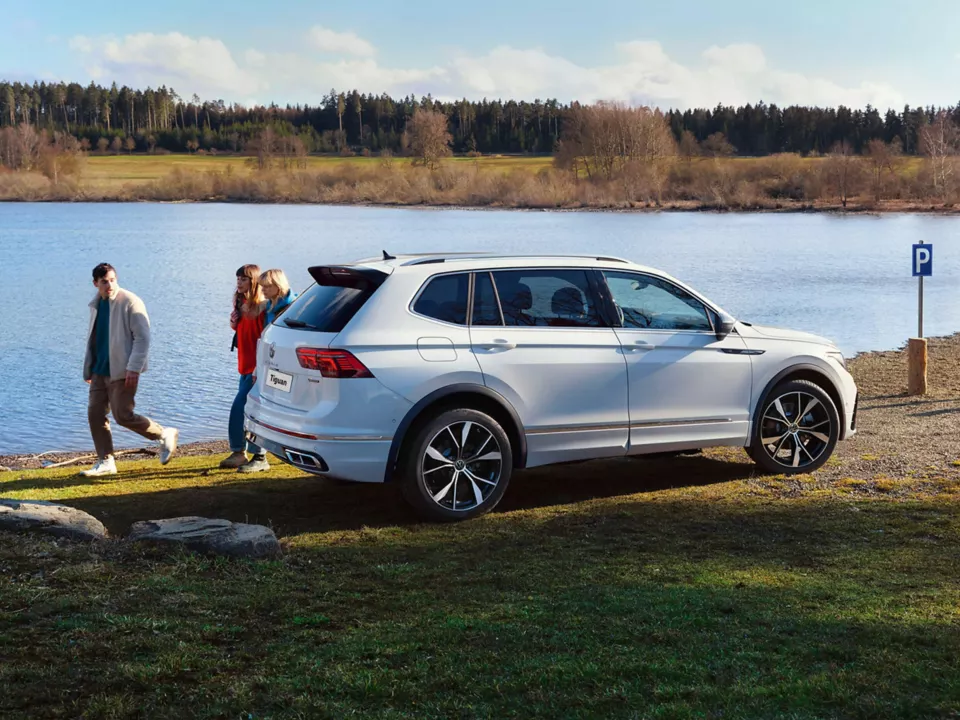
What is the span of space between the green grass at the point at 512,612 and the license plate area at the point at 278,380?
95cm

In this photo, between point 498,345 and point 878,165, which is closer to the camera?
point 498,345

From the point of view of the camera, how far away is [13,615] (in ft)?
16.9

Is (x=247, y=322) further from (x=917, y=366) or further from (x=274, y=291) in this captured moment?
(x=917, y=366)

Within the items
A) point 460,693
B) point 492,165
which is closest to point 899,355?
point 460,693

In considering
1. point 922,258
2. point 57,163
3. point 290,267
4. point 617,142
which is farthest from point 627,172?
point 922,258

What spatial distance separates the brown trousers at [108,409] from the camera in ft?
32.2

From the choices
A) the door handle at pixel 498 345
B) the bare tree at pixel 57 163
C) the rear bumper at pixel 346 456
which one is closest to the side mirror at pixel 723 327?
the door handle at pixel 498 345

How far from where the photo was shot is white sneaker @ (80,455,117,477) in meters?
10.1

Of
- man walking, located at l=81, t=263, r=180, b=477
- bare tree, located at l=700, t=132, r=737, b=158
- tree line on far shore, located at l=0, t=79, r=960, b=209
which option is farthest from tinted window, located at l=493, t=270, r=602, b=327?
bare tree, located at l=700, t=132, r=737, b=158

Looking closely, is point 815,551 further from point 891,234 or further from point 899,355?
point 891,234

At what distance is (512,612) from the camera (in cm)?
559

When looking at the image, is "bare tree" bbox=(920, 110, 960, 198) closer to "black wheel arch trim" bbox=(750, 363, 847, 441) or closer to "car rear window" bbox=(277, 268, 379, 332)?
"black wheel arch trim" bbox=(750, 363, 847, 441)

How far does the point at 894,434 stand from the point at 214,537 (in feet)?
24.9

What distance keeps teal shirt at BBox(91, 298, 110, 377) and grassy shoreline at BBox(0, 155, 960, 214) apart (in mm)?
87630
